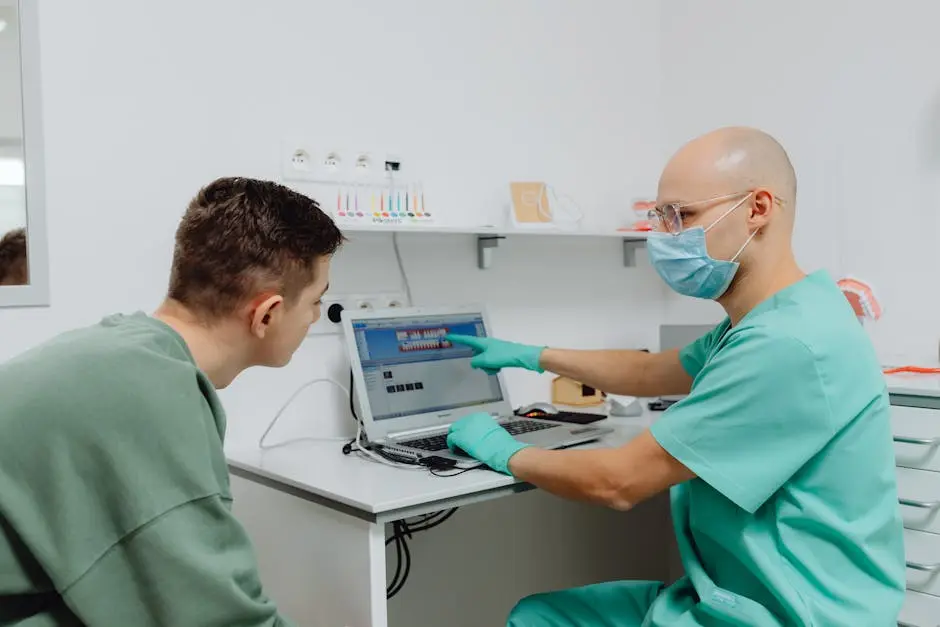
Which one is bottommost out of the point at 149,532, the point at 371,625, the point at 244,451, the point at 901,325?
the point at 371,625

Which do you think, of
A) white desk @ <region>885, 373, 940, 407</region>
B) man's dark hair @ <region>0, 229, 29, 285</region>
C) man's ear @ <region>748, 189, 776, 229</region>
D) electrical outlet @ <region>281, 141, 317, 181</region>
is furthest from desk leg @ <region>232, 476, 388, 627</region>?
white desk @ <region>885, 373, 940, 407</region>

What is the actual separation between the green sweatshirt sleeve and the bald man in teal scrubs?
0.70 meters

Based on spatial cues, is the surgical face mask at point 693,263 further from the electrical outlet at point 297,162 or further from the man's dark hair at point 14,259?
the man's dark hair at point 14,259

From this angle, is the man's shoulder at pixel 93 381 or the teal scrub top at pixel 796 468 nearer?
the man's shoulder at pixel 93 381

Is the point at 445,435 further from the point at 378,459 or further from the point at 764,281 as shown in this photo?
the point at 764,281

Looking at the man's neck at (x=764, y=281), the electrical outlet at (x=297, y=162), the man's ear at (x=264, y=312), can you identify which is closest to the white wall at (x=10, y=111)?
the electrical outlet at (x=297, y=162)

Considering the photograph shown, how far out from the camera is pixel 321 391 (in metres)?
2.06

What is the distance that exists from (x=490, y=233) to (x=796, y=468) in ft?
3.62

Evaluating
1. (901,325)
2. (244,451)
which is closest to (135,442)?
(244,451)

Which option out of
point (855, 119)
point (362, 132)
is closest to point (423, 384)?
point (362, 132)

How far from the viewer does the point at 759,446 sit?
1.27m

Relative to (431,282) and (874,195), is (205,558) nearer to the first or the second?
(431,282)

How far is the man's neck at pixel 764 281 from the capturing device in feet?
4.76

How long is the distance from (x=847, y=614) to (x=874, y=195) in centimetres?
136
